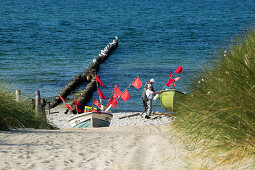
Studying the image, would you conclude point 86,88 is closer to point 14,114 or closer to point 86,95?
point 86,95

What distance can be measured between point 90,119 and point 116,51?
33304 mm

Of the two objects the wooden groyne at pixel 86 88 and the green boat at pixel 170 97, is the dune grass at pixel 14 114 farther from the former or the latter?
the wooden groyne at pixel 86 88

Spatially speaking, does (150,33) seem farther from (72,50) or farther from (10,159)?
(10,159)

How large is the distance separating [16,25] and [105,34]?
1846cm

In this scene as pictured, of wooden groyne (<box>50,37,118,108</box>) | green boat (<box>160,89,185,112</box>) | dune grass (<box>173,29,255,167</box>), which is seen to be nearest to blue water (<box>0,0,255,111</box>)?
wooden groyne (<box>50,37,118,108</box>)

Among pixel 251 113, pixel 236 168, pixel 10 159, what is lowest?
pixel 10 159

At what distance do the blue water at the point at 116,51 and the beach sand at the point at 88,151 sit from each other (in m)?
3.02

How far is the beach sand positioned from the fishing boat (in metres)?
5.46

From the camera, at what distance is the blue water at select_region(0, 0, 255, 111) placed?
1108 inches

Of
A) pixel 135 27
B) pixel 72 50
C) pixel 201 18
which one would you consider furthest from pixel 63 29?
pixel 201 18

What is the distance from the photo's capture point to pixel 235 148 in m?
5.67

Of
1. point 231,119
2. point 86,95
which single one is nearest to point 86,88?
point 86,95

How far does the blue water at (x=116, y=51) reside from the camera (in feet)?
92.3

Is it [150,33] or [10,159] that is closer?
[10,159]
